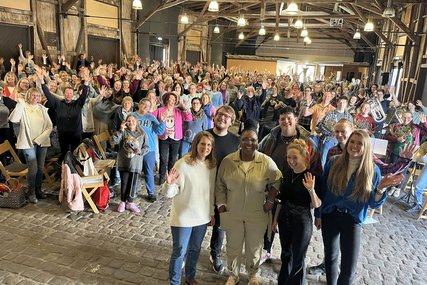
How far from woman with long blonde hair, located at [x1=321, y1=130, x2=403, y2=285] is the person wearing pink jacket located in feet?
10.8

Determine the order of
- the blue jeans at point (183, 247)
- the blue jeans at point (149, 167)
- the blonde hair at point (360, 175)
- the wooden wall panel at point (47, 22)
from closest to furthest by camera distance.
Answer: the blonde hair at point (360, 175)
the blue jeans at point (183, 247)
the blue jeans at point (149, 167)
the wooden wall panel at point (47, 22)

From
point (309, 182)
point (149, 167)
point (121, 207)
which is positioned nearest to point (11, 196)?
point (121, 207)

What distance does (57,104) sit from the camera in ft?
17.9

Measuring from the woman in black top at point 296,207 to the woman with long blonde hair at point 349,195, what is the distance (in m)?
0.15

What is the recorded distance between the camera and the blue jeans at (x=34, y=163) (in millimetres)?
5113

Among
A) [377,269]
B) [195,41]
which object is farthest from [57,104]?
[195,41]

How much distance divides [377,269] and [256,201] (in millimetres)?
2062

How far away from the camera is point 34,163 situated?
5195 millimetres

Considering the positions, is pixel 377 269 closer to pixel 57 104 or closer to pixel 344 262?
pixel 344 262

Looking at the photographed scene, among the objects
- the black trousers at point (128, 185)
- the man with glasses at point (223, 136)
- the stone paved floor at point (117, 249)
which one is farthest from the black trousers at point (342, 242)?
the black trousers at point (128, 185)

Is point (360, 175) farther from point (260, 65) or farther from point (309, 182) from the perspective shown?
point (260, 65)

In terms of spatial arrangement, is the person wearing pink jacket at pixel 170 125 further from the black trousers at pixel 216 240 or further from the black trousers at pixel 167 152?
the black trousers at pixel 216 240

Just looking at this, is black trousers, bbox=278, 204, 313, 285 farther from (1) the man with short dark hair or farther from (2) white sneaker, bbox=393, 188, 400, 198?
(2) white sneaker, bbox=393, 188, 400, 198

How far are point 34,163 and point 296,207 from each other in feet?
13.4
